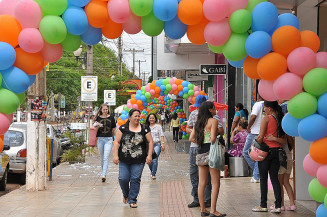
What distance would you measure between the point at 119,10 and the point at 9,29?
136cm

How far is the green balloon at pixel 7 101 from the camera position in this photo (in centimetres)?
691

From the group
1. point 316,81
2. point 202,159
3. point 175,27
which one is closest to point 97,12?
point 175,27

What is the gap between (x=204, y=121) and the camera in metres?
8.88

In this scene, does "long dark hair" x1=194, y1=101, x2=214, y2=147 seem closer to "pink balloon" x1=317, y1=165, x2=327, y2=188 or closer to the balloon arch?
the balloon arch

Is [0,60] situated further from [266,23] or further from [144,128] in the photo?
[144,128]

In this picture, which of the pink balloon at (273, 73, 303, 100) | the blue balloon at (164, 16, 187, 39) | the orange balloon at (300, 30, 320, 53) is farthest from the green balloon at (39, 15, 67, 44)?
the orange balloon at (300, 30, 320, 53)

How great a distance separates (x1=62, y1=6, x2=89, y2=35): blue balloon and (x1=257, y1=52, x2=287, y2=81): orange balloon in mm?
2249

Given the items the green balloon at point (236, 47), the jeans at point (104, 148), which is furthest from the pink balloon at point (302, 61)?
the jeans at point (104, 148)

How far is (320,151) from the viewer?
6.05 m

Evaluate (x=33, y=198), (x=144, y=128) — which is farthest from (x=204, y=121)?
(x=33, y=198)

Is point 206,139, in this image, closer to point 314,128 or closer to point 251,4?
point 251,4

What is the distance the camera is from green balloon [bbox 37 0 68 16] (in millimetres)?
6996

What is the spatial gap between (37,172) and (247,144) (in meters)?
4.63

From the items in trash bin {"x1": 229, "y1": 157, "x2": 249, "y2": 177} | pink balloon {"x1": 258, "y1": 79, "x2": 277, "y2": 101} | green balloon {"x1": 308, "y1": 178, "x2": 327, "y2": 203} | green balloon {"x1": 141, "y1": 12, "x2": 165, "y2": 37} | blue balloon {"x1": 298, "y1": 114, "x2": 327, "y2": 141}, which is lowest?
trash bin {"x1": 229, "y1": 157, "x2": 249, "y2": 177}
